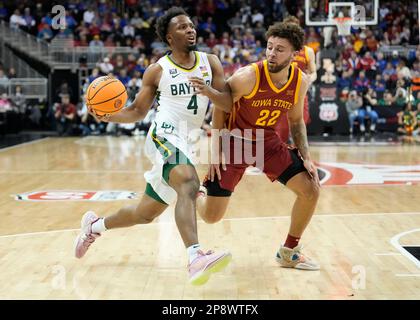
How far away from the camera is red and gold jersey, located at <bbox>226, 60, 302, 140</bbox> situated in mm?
5426

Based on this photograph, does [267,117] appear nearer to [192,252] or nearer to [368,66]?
[192,252]

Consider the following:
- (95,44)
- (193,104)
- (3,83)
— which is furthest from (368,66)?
(193,104)

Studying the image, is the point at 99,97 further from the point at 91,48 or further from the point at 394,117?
the point at 91,48

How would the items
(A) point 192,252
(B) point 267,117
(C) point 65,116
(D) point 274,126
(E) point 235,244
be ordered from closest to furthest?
(A) point 192,252
(B) point 267,117
(D) point 274,126
(E) point 235,244
(C) point 65,116

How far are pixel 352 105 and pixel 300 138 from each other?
14.5 meters

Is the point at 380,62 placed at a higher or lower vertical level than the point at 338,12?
lower

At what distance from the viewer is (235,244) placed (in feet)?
21.5

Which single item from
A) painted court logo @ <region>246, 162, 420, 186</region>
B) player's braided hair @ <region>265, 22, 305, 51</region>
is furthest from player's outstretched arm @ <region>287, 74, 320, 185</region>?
painted court logo @ <region>246, 162, 420, 186</region>

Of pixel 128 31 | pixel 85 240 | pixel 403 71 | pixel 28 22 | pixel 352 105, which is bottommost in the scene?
pixel 85 240

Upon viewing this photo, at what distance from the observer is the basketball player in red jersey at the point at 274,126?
5379mm

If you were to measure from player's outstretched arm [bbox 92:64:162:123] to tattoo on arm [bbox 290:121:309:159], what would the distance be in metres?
1.21

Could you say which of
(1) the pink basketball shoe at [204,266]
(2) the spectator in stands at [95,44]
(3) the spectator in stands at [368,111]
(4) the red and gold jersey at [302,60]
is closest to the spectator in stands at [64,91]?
(2) the spectator in stands at [95,44]

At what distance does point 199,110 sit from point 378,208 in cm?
386

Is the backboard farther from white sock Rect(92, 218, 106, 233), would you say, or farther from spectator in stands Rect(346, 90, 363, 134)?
white sock Rect(92, 218, 106, 233)
